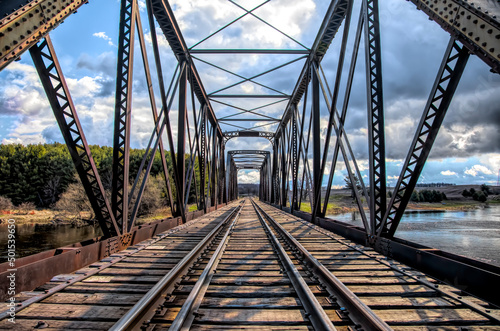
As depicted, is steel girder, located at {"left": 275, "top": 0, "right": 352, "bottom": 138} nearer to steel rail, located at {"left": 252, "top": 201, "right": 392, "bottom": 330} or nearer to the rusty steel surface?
steel rail, located at {"left": 252, "top": 201, "right": 392, "bottom": 330}

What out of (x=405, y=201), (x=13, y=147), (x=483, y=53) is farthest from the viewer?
(x=13, y=147)

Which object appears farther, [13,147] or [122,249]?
[13,147]

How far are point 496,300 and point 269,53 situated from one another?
11.7 m

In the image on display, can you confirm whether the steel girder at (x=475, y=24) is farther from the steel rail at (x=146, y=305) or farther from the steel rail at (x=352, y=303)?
the steel rail at (x=146, y=305)

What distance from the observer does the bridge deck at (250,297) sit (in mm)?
2764

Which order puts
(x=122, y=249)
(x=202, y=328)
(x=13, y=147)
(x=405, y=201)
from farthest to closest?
(x=13, y=147), (x=122, y=249), (x=405, y=201), (x=202, y=328)

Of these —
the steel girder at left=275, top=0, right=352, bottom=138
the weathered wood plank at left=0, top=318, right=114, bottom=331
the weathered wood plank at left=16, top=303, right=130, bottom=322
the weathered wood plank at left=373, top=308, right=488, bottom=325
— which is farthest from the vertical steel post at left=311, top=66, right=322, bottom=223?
the weathered wood plank at left=0, top=318, right=114, bottom=331

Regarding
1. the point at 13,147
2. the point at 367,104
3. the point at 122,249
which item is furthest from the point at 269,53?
the point at 13,147

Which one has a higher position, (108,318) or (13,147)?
(13,147)

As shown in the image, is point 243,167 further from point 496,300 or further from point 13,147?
point 496,300

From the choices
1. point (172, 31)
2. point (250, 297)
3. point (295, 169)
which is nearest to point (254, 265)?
point (250, 297)

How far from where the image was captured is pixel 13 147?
6306cm

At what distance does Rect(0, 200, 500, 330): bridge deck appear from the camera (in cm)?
276

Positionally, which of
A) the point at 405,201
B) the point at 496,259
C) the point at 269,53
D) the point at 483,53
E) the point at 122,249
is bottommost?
the point at 496,259
